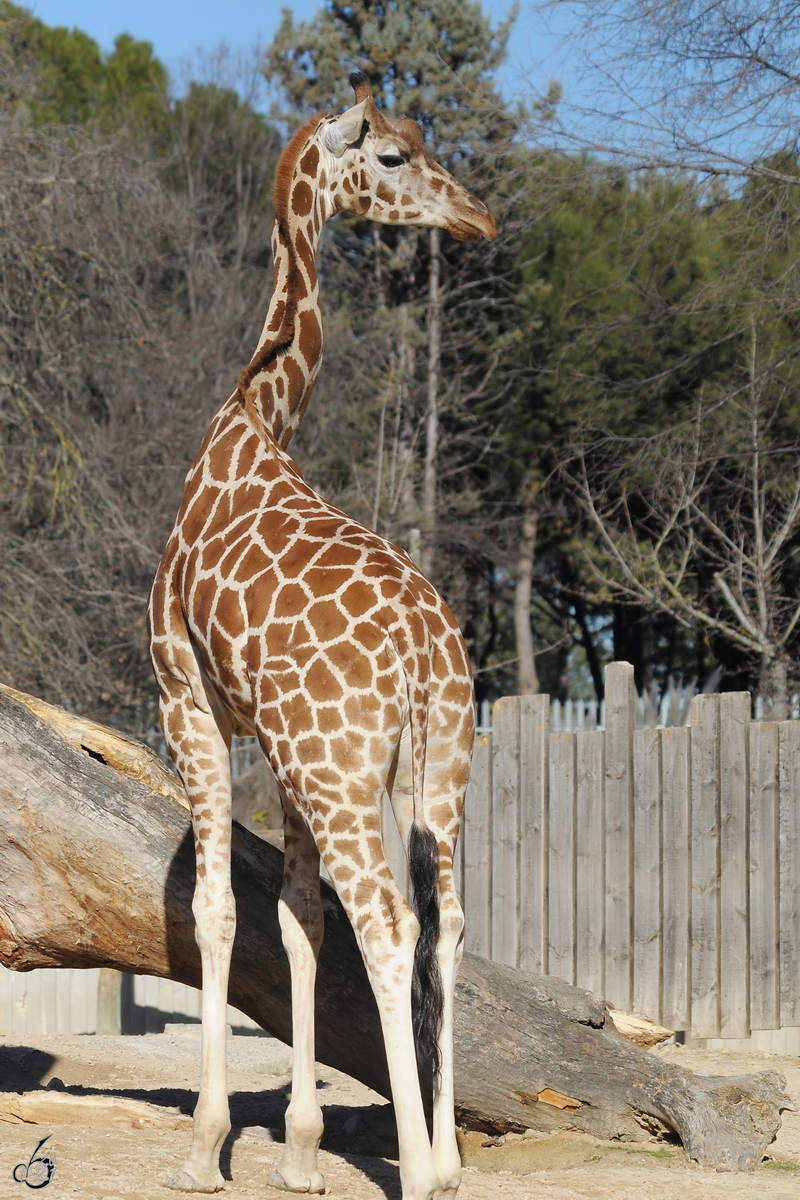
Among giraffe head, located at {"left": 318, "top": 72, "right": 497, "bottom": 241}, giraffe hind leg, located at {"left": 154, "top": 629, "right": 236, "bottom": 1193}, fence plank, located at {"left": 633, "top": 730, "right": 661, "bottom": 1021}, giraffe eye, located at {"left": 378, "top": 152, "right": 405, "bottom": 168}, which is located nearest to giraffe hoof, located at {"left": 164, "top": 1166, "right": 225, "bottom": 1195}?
giraffe hind leg, located at {"left": 154, "top": 629, "right": 236, "bottom": 1193}

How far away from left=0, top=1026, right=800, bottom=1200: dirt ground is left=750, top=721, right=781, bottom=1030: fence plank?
0.68 metres

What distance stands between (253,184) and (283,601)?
22288mm

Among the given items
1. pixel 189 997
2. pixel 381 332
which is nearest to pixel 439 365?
pixel 381 332

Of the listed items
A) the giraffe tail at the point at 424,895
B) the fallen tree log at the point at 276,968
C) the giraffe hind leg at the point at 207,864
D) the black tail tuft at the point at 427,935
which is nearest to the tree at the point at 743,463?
the fallen tree log at the point at 276,968

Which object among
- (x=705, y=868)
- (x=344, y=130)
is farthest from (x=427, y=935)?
(x=705, y=868)

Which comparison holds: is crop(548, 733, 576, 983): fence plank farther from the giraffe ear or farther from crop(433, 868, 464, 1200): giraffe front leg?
the giraffe ear

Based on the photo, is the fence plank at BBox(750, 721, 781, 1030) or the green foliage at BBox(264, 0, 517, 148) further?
the green foliage at BBox(264, 0, 517, 148)

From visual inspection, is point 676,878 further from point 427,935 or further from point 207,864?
→ point 207,864

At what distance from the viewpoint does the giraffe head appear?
5.62m

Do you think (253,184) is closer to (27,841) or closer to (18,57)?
(18,57)

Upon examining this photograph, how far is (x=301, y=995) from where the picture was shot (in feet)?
15.2

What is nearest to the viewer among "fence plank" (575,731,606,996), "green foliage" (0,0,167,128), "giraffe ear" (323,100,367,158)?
"giraffe ear" (323,100,367,158)

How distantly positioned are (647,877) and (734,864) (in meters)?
0.54

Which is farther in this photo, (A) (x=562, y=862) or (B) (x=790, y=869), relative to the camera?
(A) (x=562, y=862)
